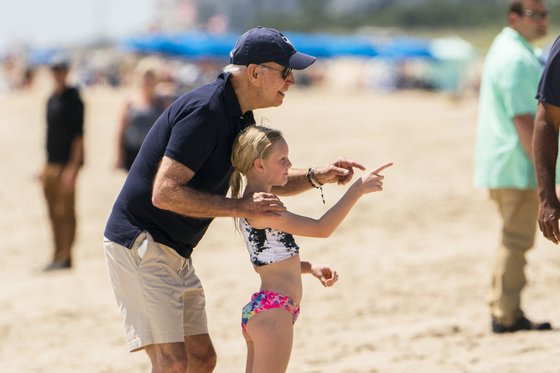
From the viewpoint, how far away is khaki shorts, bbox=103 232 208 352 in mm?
4094

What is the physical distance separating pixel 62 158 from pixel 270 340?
5796mm

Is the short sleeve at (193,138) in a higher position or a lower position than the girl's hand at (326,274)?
higher

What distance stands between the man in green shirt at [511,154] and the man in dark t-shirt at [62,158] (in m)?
4.20

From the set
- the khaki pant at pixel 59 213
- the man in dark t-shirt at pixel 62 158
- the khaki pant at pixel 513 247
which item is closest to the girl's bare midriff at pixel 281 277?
the khaki pant at pixel 513 247

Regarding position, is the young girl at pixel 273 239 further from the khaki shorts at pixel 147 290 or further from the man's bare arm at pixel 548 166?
the man's bare arm at pixel 548 166

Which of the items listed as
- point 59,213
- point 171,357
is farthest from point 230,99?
point 59,213

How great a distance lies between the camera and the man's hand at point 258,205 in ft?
12.4

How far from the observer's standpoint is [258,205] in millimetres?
3787

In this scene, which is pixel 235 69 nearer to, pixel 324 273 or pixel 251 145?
pixel 251 145

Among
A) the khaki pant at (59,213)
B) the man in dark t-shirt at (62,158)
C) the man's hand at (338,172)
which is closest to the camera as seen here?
the man's hand at (338,172)

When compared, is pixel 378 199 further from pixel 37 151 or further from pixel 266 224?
pixel 37 151

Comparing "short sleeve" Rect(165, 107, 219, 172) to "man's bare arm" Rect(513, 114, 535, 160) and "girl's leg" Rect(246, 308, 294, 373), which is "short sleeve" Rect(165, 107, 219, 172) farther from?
"man's bare arm" Rect(513, 114, 535, 160)

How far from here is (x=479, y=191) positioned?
11.9 m

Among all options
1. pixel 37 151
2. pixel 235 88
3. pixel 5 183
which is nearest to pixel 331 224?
pixel 235 88
